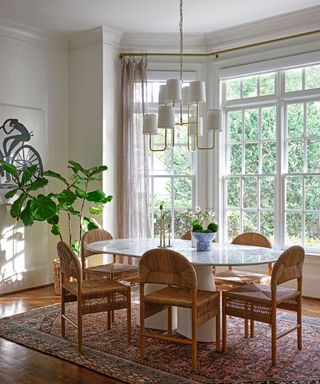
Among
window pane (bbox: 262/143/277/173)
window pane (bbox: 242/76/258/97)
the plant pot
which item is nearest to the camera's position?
the plant pot

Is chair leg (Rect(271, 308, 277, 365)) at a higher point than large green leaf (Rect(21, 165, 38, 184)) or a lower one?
lower

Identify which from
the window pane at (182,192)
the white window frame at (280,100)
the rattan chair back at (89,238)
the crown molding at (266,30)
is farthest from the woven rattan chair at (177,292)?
the crown molding at (266,30)

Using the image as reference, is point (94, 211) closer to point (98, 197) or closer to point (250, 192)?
point (98, 197)

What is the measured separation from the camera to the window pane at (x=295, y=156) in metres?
5.70

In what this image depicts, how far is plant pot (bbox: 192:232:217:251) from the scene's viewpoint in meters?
4.12

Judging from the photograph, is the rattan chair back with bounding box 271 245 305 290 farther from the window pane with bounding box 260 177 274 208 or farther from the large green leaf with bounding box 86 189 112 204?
the large green leaf with bounding box 86 189 112 204

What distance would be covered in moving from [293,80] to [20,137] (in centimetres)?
325

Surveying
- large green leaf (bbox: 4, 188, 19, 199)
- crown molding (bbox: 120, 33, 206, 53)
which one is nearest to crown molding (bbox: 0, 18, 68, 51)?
crown molding (bbox: 120, 33, 206, 53)

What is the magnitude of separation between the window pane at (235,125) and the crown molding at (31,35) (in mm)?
2310

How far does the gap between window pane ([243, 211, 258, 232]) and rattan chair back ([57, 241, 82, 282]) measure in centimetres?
271

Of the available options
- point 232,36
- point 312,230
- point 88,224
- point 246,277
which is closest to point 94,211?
point 88,224

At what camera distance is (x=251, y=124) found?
20.0 ft

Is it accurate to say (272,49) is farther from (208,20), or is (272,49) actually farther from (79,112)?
(79,112)

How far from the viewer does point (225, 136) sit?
6301 millimetres
